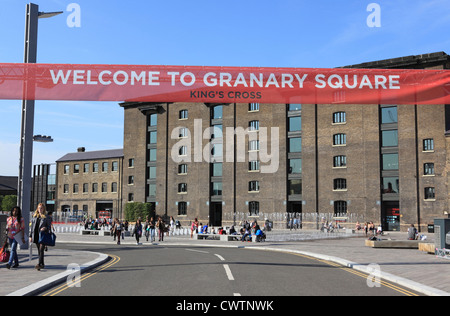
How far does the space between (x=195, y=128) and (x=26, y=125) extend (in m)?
47.6

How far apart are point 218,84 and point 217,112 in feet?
167

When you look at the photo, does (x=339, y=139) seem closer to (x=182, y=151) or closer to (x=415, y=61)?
(x=415, y=61)

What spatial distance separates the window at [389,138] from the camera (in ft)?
172

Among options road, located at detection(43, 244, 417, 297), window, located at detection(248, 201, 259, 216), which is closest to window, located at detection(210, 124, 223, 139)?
window, located at detection(248, 201, 259, 216)

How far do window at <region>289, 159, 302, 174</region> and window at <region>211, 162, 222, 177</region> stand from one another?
1051 cm

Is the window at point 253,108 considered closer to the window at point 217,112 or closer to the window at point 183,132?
the window at point 217,112

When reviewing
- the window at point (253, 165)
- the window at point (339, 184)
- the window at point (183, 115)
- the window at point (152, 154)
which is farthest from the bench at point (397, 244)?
the window at point (152, 154)

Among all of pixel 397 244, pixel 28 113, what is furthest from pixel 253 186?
pixel 28 113

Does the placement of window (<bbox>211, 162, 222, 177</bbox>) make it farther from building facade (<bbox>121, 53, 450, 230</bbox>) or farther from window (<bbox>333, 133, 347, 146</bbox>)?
window (<bbox>333, 133, 347, 146</bbox>)

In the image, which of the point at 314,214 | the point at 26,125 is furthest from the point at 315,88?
the point at 314,214

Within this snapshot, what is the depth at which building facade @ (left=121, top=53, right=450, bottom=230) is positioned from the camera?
166ft

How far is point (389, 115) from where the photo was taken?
174 ft

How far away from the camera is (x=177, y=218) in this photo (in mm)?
66688

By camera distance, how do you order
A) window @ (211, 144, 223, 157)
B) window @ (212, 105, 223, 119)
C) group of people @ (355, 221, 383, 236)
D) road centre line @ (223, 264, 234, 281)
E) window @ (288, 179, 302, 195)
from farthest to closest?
window @ (212, 105, 223, 119) → window @ (211, 144, 223, 157) → window @ (288, 179, 302, 195) → group of people @ (355, 221, 383, 236) → road centre line @ (223, 264, 234, 281)
